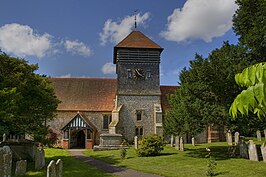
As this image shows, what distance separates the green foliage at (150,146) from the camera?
65.8 ft

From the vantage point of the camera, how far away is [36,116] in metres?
16.7

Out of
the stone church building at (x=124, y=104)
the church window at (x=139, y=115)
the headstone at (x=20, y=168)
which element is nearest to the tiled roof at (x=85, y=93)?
the stone church building at (x=124, y=104)

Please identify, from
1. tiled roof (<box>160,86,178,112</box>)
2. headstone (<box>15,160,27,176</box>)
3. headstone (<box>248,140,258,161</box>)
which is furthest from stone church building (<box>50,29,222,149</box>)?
headstone (<box>15,160,27,176</box>)

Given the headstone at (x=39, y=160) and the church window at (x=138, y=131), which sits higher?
the church window at (x=138, y=131)

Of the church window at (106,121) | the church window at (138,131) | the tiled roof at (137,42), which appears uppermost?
the tiled roof at (137,42)

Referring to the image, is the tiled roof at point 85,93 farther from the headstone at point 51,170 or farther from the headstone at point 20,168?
the headstone at point 51,170

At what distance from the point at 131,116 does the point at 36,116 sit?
17.0m

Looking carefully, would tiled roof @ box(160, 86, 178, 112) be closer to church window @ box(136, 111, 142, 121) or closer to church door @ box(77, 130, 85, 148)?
church window @ box(136, 111, 142, 121)

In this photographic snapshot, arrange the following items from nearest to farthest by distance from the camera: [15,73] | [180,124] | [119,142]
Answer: [15,73]
[180,124]
[119,142]

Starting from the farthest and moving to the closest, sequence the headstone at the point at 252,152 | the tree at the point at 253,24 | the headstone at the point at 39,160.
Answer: the tree at the point at 253,24 < the headstone at the point at 252,152 < the headstone at the point at 39,160

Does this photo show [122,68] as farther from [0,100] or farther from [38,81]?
[0,100]

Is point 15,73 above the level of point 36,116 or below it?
above

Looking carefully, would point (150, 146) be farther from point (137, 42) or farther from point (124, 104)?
point (137, 42)

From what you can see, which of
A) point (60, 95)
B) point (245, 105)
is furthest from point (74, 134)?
point (245, 105)
